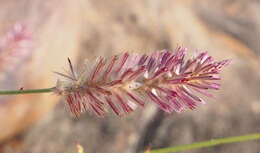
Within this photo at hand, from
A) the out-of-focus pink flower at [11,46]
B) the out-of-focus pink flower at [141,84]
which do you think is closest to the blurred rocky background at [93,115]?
the out-of-focus pink flower at [11,46]

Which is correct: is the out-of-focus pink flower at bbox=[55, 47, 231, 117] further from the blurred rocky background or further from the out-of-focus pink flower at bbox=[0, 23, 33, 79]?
the blurred rocky background

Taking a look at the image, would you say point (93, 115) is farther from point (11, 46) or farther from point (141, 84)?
point (141, 84)

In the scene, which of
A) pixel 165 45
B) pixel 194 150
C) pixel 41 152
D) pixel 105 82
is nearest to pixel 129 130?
pixel 194 150

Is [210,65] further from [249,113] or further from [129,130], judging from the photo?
[249,113]

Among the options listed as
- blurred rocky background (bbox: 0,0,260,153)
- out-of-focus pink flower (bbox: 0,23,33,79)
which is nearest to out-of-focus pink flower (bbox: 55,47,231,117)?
out-of-focus pink flower (bbox: 0,23,33,79)

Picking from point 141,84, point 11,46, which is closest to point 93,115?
point 11,46

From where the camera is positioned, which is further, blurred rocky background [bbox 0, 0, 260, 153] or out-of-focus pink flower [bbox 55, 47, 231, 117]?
blurred rocky background [bbox 0, 0, 260, 153]

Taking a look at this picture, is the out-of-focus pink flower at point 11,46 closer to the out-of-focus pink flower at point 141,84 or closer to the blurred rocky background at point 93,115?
the blurred rocky background at point 93,115
